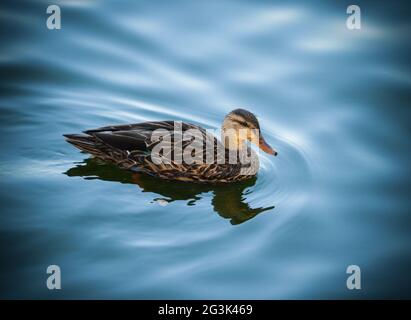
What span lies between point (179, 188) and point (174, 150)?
0.50 m

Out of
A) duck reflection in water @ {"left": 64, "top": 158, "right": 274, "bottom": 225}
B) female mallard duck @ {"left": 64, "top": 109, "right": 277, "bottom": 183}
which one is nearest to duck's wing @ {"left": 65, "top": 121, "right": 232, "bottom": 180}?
female mallard duck @ {"left": 64, "top": 109, "right": 277, "bottom": 183}

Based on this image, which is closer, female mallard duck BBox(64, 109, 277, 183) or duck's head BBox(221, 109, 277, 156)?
female mallard duck BBox(64, 109, 277, 183)

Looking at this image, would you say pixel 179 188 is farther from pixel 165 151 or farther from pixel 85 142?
pixel 85 142

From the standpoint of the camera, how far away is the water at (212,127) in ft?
22.6

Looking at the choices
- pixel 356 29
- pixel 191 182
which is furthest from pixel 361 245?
pixel 356 29

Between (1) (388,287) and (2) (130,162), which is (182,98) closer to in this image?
(2) (130,162)

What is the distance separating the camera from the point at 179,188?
27.8 feet

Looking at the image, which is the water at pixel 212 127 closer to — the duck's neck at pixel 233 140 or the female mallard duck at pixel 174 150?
the female mallard duck at pixel 174 150

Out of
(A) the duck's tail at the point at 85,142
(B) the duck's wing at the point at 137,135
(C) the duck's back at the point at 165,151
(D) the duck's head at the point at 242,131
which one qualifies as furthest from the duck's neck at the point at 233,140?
(A) the duck's tail at the point at 85,142

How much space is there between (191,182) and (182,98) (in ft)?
7.29

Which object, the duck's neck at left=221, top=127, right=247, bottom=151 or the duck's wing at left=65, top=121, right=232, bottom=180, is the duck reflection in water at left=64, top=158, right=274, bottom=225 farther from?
the duck's neck at left=221, top=127, right=247, bottom=151

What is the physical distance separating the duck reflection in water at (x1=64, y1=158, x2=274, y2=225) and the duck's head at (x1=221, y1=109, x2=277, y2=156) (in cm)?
50

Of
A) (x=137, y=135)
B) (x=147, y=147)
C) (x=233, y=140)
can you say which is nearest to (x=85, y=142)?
(x=137, y=135)

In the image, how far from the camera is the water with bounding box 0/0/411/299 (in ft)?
22.6
